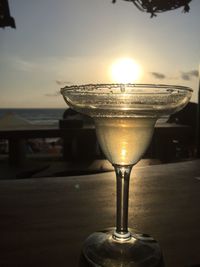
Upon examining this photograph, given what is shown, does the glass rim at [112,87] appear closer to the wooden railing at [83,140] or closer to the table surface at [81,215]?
the table surface at [81,215]

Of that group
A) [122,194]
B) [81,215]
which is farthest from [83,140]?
[122,194]

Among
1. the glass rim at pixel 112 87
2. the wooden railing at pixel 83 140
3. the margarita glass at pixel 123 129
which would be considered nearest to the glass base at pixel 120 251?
the margarita glass at pixel 123 129

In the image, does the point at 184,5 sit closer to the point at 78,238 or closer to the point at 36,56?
the point at 78,238

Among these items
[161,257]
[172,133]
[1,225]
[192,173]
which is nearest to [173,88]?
[161,257]

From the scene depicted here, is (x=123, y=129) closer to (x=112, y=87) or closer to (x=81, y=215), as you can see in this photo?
(x=112, y=87)

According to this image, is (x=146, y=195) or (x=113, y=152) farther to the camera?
(x=146, y=195)

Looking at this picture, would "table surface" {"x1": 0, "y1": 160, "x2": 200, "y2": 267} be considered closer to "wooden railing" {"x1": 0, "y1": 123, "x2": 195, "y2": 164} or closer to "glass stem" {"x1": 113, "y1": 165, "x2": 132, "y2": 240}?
"glass stem" {"x1": 113, "y1": 165, "x2": 132, "y2": 240}
